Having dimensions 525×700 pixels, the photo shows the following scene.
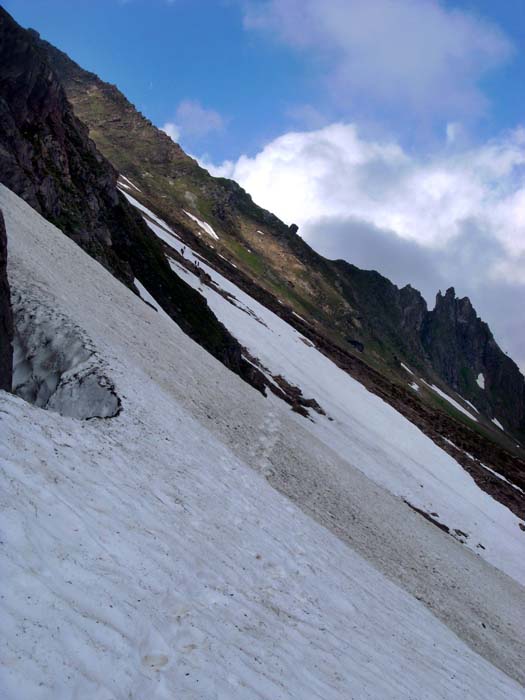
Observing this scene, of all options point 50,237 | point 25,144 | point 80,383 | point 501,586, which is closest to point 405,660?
point 80,383

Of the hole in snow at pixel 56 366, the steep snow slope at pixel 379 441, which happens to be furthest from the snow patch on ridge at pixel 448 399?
the hole in snow at pixel 56 366

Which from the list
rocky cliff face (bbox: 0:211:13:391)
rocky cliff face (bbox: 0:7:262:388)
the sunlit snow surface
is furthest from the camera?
the sunlit snow surface

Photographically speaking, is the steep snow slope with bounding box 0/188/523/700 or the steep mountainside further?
the steep mountainside

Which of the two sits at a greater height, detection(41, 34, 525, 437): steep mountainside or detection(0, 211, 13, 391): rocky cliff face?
detection(41, 34, 525, 437): steep mountainside

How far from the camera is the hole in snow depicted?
1336 centimetres

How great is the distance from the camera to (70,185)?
3531cm

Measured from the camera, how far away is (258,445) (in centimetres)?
2073

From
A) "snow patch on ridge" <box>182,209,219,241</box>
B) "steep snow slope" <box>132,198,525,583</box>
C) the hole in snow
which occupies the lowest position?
the hole in snow

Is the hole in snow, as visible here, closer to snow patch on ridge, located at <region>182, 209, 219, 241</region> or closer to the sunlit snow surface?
the sunlit snow surface

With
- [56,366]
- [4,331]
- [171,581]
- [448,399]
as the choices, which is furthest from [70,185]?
[448,399]

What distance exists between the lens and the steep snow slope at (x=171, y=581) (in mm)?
5410

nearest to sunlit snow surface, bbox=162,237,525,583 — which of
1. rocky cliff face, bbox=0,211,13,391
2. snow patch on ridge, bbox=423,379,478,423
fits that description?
rocky cliff face, bbox=0,211,13,391

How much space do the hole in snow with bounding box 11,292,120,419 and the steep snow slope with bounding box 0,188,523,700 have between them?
53 cm

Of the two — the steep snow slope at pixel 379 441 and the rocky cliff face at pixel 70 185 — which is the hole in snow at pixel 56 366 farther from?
the steep snow slope at pixel 379 441
